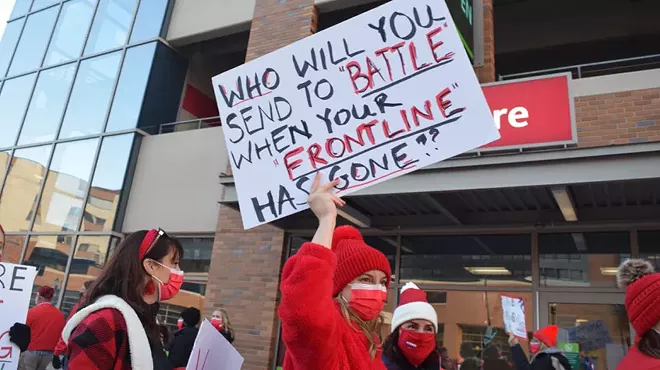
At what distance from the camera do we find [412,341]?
3080 millimetres

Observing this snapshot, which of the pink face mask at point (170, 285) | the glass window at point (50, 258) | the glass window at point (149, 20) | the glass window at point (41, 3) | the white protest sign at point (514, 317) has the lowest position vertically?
the pink face mask at point (170, 285)

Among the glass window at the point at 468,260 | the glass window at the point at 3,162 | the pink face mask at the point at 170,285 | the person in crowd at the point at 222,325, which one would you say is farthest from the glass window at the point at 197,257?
the pink face mask at the point at 170,285

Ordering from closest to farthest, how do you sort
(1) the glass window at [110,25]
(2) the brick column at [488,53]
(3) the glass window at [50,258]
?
Answer: (2) the brick column at [488,53], (3) the glass window at [50,258], (1) the glass window at [110,25]

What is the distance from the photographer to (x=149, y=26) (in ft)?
39.5

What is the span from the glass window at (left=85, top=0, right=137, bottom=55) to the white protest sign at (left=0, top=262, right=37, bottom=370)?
10095 millimetres

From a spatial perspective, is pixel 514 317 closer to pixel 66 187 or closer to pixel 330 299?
pixel 330 299

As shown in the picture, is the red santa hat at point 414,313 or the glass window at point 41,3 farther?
the glass window at point 41,3

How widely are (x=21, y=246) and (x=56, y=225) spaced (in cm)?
122

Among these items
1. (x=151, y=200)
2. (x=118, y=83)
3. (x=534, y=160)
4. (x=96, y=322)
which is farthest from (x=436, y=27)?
(x=118, y=83)

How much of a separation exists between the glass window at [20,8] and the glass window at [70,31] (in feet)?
7.08

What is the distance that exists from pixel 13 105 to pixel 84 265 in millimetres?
6034

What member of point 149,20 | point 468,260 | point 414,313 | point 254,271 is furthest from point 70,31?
point 414,313

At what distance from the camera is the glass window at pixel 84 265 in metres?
10.6

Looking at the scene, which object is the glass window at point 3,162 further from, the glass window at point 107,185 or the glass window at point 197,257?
the glass window at point 197,257
